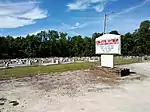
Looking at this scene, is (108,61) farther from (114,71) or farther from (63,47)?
(63,47)

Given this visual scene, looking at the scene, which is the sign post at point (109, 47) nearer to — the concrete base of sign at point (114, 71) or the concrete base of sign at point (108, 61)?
the concrete base of sign at point (108, 61)

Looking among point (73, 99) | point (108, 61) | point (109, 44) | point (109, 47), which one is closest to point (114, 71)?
point (108, 61)

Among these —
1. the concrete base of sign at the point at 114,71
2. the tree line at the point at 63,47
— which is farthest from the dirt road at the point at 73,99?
the tree line at the point at 63,47

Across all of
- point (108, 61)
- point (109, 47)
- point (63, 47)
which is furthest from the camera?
point (63, 47)

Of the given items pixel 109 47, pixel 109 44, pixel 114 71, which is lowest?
pixel 114 71

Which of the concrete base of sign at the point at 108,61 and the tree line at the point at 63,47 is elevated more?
the tree line at the point at 63,47

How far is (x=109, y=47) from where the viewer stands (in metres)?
24.7

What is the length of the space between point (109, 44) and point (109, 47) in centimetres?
32

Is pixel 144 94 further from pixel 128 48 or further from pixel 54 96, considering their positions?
pixel 128 48

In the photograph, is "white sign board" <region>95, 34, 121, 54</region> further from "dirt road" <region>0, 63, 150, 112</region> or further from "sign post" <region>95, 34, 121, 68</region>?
"dirt road" <region>0, 63, 150, 112</region>

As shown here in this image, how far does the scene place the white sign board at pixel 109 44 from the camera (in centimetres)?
2372

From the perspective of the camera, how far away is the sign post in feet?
78.0

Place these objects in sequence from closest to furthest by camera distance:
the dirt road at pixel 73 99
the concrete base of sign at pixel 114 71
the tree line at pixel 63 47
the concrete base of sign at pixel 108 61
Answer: the dirt road at pixel 73 99, the concrete base of sign at pixel 114 71, the concrete base of sign at pixel 108 61, the tree line at pixel 63 47

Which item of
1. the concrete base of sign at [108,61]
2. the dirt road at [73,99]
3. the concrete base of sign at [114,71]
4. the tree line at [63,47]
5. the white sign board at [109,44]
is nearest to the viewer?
the dirt road at [73,99]
